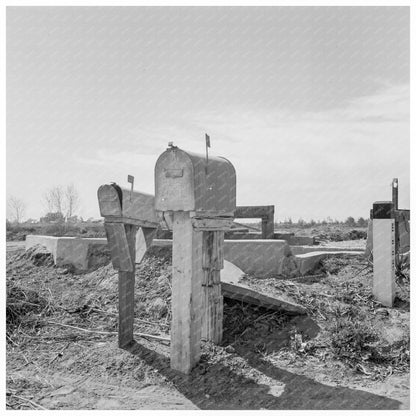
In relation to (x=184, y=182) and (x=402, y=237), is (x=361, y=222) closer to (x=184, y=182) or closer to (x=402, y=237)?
(x=402, y=237)

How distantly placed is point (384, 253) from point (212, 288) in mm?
2865

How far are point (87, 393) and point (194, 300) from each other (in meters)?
1.39

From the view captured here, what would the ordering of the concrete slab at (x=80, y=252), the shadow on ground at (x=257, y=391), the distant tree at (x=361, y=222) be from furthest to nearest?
1. the distant tree at (x=361, y=222)
2. the concrete slab at (x=80, y=252)
3. the shadow on ground at (x=257, y=391)

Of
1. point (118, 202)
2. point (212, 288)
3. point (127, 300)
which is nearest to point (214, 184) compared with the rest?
point (118, 202)

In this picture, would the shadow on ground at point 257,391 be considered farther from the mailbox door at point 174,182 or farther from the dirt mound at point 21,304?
the dirt mound at point 21,304

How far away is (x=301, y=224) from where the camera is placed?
32.2m

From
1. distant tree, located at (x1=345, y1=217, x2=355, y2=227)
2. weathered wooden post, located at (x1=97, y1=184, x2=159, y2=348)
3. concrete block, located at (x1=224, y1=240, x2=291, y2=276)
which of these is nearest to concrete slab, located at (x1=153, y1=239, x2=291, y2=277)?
concrete block, located at (x1=224, y1=240, x2=291, y2=276)

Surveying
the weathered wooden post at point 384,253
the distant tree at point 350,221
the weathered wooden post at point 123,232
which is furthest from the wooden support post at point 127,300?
the distant tree at point 350,221

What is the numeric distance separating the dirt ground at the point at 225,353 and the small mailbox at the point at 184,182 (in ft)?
5.62

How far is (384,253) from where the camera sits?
7.06 metres

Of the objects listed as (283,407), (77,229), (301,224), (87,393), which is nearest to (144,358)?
(87,393)

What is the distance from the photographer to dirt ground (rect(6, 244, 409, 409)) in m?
4.60

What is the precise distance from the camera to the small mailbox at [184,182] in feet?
16.6

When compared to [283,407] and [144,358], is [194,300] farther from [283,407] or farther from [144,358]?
[283,407]
